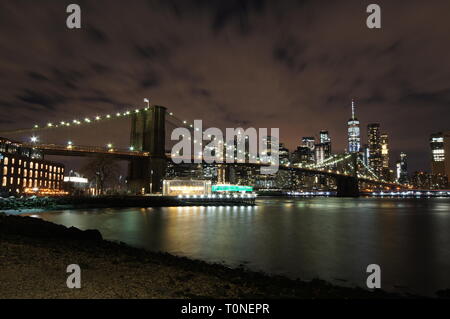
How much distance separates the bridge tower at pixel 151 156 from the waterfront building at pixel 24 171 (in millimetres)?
21419

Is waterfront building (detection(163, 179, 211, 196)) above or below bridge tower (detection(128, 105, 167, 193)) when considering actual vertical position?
below

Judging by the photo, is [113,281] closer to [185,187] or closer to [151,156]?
[151,156]

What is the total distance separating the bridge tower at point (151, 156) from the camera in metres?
56.1

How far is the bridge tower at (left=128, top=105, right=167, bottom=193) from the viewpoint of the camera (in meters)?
56.1

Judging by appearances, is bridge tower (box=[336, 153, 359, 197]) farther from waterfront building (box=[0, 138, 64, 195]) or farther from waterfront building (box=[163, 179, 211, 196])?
waterfront building (box=[0, 138, 64, 195])

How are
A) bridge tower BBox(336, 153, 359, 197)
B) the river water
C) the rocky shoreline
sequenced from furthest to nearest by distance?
bridge tower BBox(336, 153, 359, 197), the river water, the rocky shoreline

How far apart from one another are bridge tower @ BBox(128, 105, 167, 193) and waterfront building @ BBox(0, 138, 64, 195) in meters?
21.4

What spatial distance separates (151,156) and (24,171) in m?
37.0

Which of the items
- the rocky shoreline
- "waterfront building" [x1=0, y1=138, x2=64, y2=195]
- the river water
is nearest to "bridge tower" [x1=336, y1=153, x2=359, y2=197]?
the river water

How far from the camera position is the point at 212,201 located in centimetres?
6116

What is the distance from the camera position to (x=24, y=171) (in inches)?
2857

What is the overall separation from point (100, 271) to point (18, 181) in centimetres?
7570

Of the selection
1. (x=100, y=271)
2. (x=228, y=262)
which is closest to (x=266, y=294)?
(x=100, y=271)

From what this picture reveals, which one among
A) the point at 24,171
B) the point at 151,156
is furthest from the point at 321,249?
the point at 24,171
